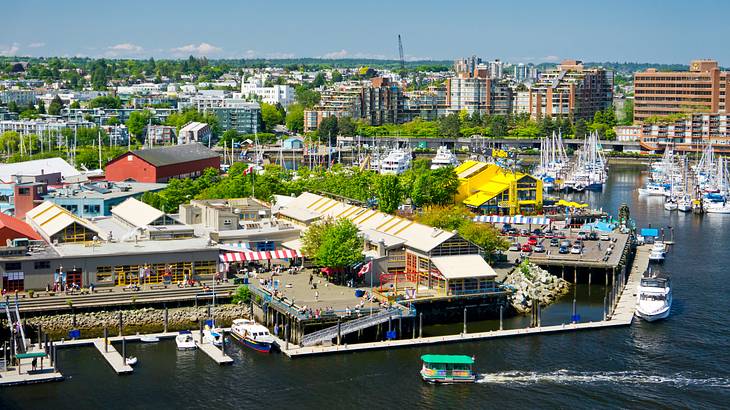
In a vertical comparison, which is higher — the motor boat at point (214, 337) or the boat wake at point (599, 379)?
the motor boat at point (214, 337)

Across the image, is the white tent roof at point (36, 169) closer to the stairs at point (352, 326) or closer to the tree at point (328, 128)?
the stairs at point (352, 326)

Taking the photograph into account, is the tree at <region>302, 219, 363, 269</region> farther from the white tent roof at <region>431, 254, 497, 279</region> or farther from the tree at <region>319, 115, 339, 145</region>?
the tree at <region>319, 115, 339, 145</region>

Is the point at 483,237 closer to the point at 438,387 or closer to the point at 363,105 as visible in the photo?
the point at 438,387

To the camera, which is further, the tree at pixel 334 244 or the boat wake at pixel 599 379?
the tree at pixel 334 244

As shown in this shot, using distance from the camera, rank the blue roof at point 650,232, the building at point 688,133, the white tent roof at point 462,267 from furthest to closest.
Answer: the building at point 688,133
the blue roof at point 650,232
the white tent roof at point 462,267

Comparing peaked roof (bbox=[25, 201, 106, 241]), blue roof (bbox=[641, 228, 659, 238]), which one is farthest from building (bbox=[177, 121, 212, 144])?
peaked roof (bbox=[25, 201, 106, 241])

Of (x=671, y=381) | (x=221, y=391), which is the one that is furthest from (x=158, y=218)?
(x=671, y=381)

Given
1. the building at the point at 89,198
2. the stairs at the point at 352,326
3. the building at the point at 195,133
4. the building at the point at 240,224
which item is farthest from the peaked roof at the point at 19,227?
the building at the point at 195,133
